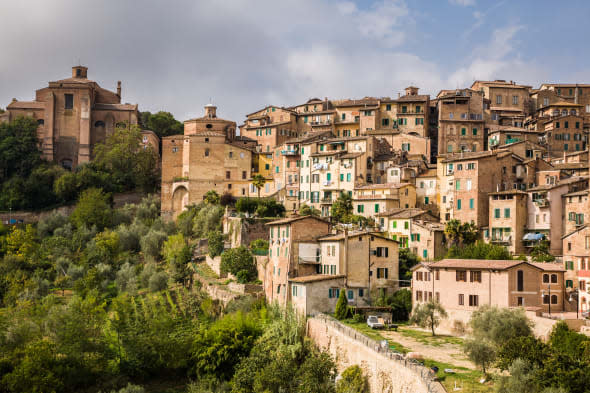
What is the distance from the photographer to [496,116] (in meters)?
69.9

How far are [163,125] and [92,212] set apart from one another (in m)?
24.6

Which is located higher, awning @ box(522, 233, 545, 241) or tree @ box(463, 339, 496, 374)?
awning @ box(522, 233, 545, 241)

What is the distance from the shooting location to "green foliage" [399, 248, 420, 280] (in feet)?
146

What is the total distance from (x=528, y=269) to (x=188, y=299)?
73.5 ft

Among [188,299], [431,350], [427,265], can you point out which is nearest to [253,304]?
[188,299]

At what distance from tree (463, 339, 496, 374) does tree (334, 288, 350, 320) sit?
11321 millimetres

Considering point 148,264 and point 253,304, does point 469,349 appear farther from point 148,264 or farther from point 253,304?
point 148,264

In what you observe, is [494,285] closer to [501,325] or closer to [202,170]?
[501,325]

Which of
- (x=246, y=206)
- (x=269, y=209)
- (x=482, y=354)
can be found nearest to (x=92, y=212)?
(x=246, y=206)

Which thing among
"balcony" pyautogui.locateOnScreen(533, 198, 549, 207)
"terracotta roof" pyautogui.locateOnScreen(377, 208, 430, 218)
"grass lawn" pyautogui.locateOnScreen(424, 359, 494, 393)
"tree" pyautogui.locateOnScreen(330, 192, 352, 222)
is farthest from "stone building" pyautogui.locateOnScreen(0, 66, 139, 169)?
"grass lawn" pyautogui.locateOnScreen(424, 359, 494, 393)

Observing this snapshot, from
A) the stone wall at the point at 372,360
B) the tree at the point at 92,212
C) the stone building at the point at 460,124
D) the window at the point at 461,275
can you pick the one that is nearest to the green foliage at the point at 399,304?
the window at the point at 461,275

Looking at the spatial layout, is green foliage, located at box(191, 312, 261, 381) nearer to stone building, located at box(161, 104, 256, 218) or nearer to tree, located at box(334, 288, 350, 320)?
tree, located at box(334, 288, 350, 320)

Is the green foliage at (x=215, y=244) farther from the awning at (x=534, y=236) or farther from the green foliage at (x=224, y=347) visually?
the awning at (x=534, y=236)

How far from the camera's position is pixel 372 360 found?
29547 millimetres
